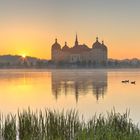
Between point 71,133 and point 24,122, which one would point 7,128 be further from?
point 71,133

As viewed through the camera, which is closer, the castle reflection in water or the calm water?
the calm water

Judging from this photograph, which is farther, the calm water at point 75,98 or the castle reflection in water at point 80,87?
the castle reflection in water at point 80,87

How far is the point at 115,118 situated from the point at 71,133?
6.14 ft

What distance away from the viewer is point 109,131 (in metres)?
12.9

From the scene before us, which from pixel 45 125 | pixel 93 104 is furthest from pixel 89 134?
pixel 93 104

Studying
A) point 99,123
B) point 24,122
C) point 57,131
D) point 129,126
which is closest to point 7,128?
point 24,122

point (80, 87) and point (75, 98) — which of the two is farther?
point (80, 87)

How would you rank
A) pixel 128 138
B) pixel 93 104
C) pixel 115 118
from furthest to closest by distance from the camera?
pixel 93 104 → pixel 115 118 → pixel 128 138

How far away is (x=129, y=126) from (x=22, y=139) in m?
4.11

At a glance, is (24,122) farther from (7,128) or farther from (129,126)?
(129,126)

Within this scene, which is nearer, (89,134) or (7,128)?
(89,134)

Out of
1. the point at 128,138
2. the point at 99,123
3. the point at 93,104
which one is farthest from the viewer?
the point at 93,104

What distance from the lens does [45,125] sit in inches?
599

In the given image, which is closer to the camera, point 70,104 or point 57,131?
point 57,131
